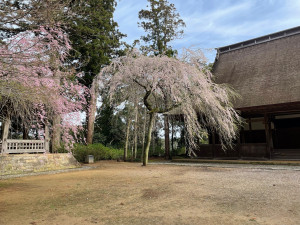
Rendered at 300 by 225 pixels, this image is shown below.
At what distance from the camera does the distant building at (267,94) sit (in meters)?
11.6

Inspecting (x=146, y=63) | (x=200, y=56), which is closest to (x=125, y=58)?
(x=146, y=63)

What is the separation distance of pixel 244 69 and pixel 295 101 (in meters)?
5.20

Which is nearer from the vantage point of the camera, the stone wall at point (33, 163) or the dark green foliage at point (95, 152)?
the stone wall at point (33, 163)

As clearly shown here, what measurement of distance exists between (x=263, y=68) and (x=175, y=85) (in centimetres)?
692

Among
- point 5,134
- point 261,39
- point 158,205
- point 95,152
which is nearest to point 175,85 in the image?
point 158,205

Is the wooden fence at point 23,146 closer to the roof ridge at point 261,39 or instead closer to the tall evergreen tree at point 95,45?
the tall evergreen tree at point 95,45

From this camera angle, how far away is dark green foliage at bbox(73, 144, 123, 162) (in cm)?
1556

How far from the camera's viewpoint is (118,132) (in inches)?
876

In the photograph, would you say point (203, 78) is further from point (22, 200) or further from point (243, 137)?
point (22, 200)

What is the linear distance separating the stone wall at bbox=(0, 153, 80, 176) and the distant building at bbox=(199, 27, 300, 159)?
848 centimetres

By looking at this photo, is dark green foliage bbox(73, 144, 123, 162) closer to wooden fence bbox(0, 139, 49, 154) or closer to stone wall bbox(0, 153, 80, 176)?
stone wall bbox(0, 153, 80, 176)

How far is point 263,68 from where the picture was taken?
13.9 metres

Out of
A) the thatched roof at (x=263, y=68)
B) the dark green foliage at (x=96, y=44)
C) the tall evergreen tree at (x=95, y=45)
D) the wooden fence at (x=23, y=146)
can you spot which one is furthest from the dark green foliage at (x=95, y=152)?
the thatched roof at (x=263, y=68)

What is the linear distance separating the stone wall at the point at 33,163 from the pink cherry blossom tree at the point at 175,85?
4565 mm
